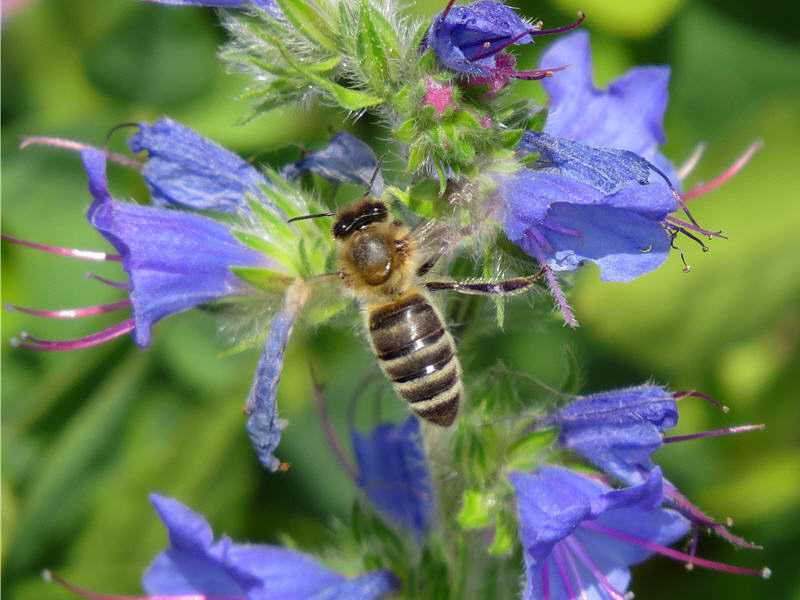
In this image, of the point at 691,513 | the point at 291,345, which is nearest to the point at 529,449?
the point at 691,513

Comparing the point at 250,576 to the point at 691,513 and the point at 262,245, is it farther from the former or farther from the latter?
the point at 691,513

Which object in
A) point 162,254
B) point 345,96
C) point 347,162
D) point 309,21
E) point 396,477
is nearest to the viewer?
point 345,96

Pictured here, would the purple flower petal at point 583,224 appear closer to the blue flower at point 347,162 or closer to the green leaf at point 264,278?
the blue flower at point 347,162

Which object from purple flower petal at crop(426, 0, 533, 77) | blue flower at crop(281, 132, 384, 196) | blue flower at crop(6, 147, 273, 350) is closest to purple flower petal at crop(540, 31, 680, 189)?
blue flower at crop(281, 132, 384, 196)

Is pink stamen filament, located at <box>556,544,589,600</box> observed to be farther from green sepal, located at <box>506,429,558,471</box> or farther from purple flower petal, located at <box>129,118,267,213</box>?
purple flower petal, located at <box>129,118,267,213</box>

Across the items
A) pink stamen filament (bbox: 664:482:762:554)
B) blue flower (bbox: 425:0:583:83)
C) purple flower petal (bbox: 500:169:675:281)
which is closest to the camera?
blue flower (bbox: 425:0:583:83)

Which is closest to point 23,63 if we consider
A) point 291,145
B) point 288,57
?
point 291,145

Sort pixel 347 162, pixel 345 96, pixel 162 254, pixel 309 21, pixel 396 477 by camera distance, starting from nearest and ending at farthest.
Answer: pixel 345 96 < pixel 309 21 < pixel 162 254 < pixel 347 162 < pixel 396 477
